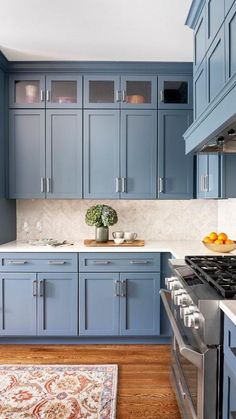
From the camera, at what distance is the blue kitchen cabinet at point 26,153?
3.21 meters

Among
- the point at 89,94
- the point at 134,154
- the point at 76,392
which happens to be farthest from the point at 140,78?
the point at 76,392

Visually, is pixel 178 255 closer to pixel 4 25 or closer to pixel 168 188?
pixel 168 188

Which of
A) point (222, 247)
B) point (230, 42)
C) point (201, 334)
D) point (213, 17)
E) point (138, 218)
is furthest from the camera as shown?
point (138, 218)

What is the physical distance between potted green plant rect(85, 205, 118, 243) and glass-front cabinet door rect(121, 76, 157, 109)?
1.06 metres

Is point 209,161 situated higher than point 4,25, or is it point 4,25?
point 4,25

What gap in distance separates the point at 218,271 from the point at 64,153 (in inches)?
79.4

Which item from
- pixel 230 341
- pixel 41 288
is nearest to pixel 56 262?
pixel 41 288

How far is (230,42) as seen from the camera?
1593mm

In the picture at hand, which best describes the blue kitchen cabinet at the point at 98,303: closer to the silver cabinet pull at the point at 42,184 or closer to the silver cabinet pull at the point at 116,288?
the silver cabinet pull at the point at 116,288

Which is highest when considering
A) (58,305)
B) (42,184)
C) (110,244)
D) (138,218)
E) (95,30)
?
(95,30)

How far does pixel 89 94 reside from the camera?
3.22m

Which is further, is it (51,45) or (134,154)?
(134,154)

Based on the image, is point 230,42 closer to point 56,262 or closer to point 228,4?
point 228,4

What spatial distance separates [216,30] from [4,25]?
5.47ft
